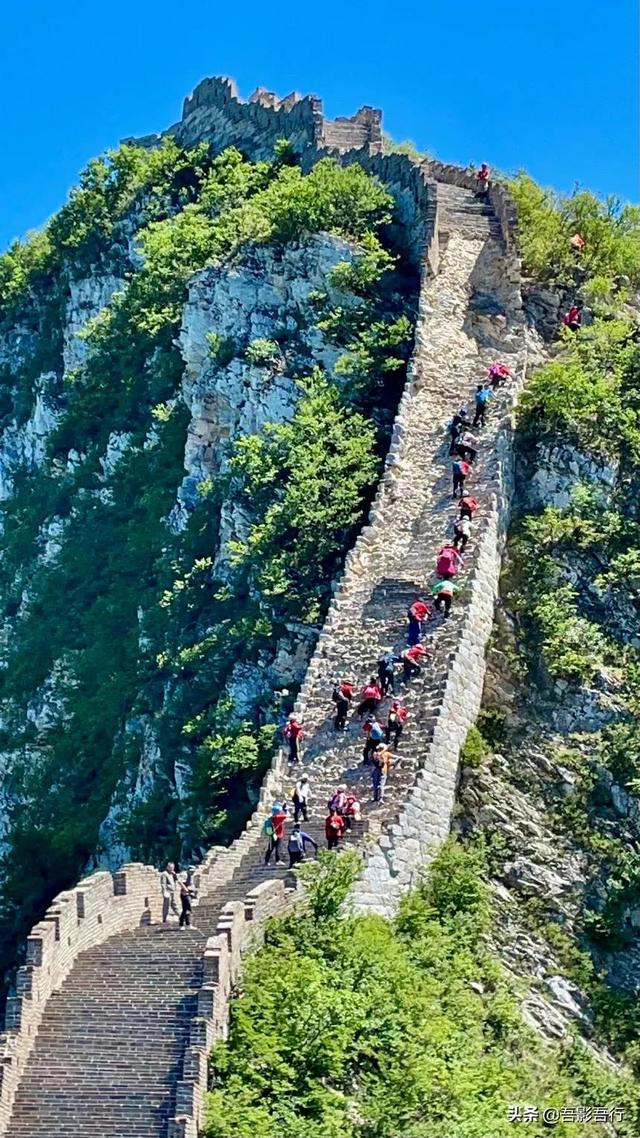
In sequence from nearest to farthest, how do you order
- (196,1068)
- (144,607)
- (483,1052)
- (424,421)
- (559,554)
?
(196,1068) → (483,1052) → (559,554) → (424,421) → (144,607)

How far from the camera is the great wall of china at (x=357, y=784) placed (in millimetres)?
32969

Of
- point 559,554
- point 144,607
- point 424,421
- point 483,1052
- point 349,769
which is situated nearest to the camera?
point 483,1052

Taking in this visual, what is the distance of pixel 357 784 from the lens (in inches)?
1548

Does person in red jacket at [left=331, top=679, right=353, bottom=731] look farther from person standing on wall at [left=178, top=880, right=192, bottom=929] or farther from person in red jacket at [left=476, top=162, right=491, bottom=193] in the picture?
person in red jacket at [left=476, top=162, right=491, bottom=193]

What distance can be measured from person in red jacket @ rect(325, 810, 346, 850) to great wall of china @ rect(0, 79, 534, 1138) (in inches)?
16.7

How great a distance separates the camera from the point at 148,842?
45.9m

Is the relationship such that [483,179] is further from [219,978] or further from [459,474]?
[219,978]

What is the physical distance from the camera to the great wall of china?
1298 inches

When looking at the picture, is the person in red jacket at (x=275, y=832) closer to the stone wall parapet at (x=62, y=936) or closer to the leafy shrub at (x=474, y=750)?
the stone wall parapet at (x=62, y=936)

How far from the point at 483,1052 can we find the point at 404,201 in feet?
86.4

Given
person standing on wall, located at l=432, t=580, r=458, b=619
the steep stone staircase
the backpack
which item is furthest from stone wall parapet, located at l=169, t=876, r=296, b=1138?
the backpack

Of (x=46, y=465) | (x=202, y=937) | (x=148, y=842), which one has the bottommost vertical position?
(x=202, y=937)

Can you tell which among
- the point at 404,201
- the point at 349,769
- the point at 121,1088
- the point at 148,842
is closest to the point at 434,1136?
the point at 121,1088

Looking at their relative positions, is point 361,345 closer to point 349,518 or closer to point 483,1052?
point 349,518
